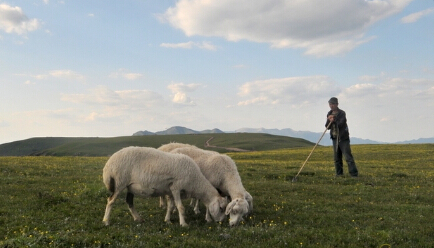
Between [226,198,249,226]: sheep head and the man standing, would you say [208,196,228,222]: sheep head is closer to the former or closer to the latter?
[226,198,249,226]: sheep head

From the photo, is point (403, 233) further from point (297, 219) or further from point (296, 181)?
point (296, 181)

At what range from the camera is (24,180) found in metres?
16.2

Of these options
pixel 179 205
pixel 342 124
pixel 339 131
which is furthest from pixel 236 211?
pixel 342 124

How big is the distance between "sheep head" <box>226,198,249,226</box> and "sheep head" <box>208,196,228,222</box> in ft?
1.15

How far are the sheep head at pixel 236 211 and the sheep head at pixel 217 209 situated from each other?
0.35m

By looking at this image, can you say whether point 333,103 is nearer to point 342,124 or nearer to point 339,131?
point 342,124

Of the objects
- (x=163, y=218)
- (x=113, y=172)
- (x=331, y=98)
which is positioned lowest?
(x=163, y=218)

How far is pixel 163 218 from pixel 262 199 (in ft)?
14.6

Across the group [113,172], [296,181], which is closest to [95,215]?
[113,172]

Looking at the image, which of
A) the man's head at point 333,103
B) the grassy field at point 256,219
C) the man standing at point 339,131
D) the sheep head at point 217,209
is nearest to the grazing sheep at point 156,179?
the sheep head at point 217,209

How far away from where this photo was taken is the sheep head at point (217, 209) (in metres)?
9.40

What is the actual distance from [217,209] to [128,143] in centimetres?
11744

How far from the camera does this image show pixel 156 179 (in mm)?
9188

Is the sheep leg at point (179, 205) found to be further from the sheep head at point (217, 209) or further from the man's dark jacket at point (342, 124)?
the man's dark jacket at point (342, 124)
